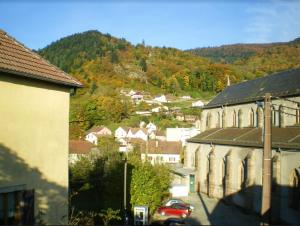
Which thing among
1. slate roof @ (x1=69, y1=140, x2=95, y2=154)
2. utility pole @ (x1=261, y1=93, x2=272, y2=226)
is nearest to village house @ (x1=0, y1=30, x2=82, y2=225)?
utility pole @ (x1=261, y1=93, x2=272, y2=226)

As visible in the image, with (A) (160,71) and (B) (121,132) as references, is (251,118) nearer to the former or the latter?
(B) (121,132)

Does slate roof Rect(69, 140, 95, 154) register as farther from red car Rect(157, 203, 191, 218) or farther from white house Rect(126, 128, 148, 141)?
white house Rect(126, 128, 148, 141)

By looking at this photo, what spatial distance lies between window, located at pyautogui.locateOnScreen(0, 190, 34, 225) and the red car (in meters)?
18.1

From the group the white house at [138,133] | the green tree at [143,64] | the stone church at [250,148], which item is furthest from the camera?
the green tree at [143,64]

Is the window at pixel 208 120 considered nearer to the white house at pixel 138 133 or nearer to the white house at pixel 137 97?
the white house at pixel 138 133

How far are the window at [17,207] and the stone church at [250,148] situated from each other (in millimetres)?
11837

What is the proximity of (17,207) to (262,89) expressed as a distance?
3273 centimetres

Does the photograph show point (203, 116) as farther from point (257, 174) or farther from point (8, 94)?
point (8, 94)

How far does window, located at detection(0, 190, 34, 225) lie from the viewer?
12820mm

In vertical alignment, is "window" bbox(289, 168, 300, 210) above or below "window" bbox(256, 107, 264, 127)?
below

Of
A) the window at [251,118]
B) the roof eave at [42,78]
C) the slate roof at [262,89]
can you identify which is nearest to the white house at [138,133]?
the slate roof at [262,89]

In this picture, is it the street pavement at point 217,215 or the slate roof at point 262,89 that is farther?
the slate roof at point 262,89

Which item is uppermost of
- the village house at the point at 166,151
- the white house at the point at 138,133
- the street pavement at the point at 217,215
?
the white house at the point at 138,133

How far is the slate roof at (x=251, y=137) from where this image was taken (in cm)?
2757
